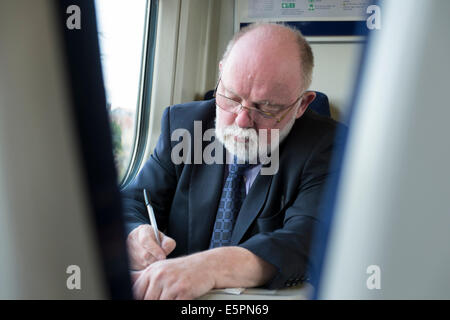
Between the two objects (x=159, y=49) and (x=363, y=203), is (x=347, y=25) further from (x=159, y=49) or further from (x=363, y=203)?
(x=363, y=203)

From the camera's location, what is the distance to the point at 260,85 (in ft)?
2.98

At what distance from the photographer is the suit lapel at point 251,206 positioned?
0.91 metres

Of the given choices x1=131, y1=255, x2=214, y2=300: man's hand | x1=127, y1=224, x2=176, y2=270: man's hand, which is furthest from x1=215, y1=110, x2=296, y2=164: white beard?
x1=131, y1=255, x2=214, y2=300: man's hand

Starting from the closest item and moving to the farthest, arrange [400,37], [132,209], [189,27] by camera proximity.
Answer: [400,37]
[132,209]
[189,27]

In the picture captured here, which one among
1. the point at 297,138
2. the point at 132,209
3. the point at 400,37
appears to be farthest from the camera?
the point at 297,138

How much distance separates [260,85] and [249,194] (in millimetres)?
271

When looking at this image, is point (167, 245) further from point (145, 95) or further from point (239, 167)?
point (145, 95)

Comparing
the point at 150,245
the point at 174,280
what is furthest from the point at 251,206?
the point at 174,280

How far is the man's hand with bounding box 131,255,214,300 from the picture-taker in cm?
56

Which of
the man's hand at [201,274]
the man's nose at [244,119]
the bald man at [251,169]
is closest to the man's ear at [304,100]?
the bald man at [251,169]

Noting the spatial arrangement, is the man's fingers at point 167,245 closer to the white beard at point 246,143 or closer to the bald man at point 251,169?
the bald man at point 251,169

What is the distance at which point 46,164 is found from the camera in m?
0.31
